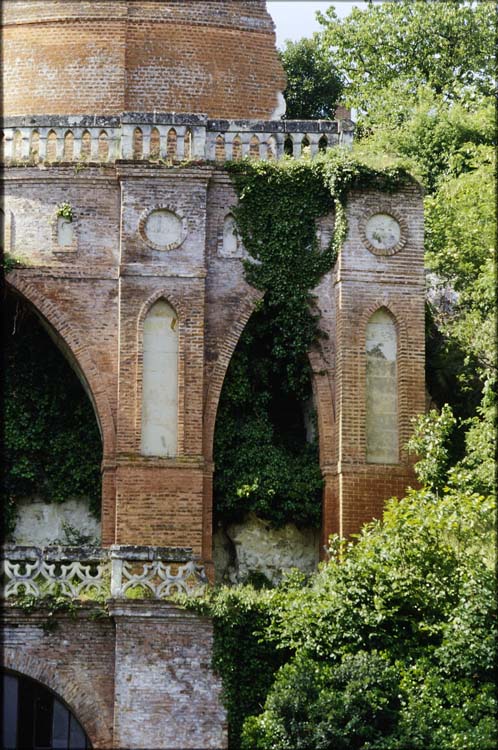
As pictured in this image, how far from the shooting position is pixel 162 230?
1258 inches

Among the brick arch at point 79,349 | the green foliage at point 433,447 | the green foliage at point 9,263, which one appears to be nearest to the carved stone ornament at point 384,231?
the green foliage at point 433,447

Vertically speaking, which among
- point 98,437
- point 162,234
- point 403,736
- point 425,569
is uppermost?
point 162,234

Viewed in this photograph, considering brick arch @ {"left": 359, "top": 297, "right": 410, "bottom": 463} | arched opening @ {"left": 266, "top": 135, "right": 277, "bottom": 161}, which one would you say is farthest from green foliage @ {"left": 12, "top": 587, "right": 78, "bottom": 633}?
arched opening @ {"left": 266, "top": 135, "right": 277, "bottom": 161}

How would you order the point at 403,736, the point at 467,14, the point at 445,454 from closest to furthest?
the point at 403,736
the point at 445,454
the point at 467,14

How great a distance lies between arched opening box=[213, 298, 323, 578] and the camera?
31.9m

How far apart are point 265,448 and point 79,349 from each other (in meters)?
3.59

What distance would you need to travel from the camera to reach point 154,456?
31125 millimetres

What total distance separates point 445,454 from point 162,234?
6.02 meters

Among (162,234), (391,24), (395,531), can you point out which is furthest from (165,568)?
(391,24)

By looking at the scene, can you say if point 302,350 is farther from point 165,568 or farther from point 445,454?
point 165,568

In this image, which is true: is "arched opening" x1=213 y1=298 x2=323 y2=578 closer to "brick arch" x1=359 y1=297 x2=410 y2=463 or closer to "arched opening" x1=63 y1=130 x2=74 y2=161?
"brick arch" x1=359 y1=297 x2=410 y2=463

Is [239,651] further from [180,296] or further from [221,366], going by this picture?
[180,296]

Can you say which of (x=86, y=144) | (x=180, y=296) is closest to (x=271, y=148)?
(x=86, y=144)

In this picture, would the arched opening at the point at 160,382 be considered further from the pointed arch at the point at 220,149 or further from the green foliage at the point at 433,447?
the green foliage at the point at 433,447
